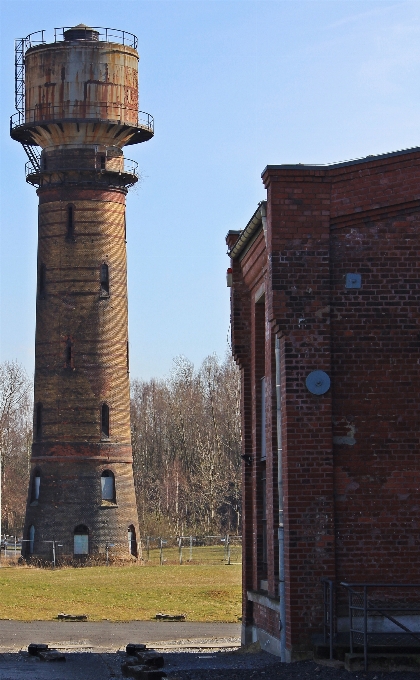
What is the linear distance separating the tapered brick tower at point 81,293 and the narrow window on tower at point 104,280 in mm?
36

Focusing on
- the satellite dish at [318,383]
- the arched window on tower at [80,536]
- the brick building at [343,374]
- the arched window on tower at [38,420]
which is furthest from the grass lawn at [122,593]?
the satellite dish at [318,383]

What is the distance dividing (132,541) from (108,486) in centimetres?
242

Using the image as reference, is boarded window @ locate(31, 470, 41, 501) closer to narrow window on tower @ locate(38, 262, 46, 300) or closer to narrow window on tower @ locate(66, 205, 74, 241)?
narrow window on tower @ locate(38, 262, 46, 300)

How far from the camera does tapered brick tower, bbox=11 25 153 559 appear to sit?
43219mm

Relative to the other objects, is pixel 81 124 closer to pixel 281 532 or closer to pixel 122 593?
pixel 122 593

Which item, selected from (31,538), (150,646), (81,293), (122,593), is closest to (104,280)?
(81,293)

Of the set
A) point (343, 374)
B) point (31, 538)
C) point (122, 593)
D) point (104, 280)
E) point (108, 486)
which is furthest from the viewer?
point (104, 280)

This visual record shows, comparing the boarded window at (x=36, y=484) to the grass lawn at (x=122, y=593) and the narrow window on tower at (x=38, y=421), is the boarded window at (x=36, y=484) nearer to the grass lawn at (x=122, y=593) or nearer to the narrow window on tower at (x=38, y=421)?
the narrow window on tower at (x=38, y=421)

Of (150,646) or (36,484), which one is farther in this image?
(36,484)

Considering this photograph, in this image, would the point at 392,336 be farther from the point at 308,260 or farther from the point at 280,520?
the point at 280,520

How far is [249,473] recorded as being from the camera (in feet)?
68.1

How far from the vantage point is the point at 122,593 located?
32812mm

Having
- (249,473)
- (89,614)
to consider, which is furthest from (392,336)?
(89,614)

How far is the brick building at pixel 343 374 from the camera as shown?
15273 mm
